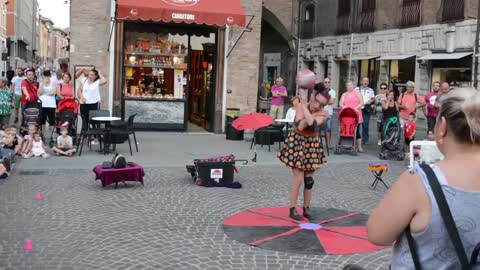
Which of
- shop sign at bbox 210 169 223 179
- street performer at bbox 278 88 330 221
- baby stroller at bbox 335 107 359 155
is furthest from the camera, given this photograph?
baby stroller at bbox 335 107 359 155

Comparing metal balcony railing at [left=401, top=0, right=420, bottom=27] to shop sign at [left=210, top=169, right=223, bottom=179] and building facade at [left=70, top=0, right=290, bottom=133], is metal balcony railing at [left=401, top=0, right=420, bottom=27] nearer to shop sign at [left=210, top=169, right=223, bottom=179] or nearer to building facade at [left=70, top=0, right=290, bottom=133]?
building facade at [left=70, top=0, right=290, bottom=133]

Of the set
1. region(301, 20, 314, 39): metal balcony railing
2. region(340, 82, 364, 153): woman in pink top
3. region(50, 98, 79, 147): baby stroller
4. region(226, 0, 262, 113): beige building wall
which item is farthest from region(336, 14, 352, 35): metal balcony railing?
region(50, 98, 79, 147): baby stroller

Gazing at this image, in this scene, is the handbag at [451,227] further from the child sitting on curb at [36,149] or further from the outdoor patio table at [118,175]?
the child sitting on curb at [36,149]

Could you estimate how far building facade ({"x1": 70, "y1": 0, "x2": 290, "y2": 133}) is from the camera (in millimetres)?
15023

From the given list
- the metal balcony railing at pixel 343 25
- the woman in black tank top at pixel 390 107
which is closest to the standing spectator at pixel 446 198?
the woman in black tank top at pixel 390 107

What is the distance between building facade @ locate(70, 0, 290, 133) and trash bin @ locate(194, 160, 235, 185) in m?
6.32

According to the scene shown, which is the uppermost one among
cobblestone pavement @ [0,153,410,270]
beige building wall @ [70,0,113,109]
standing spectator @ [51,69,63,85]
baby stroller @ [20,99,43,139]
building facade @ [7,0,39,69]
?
building facade @ [7,0,39,69]

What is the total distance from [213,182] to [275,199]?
1.16 m

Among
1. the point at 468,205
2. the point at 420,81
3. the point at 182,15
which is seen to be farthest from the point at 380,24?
the point at 468,205

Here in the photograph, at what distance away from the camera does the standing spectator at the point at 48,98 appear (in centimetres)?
1345

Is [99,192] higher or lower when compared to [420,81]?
lower

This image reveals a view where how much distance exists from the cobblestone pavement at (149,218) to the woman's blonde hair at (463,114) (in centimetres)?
335

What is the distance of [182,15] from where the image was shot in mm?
14031

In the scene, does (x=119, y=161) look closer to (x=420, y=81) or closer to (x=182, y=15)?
(x=182, y=15)
